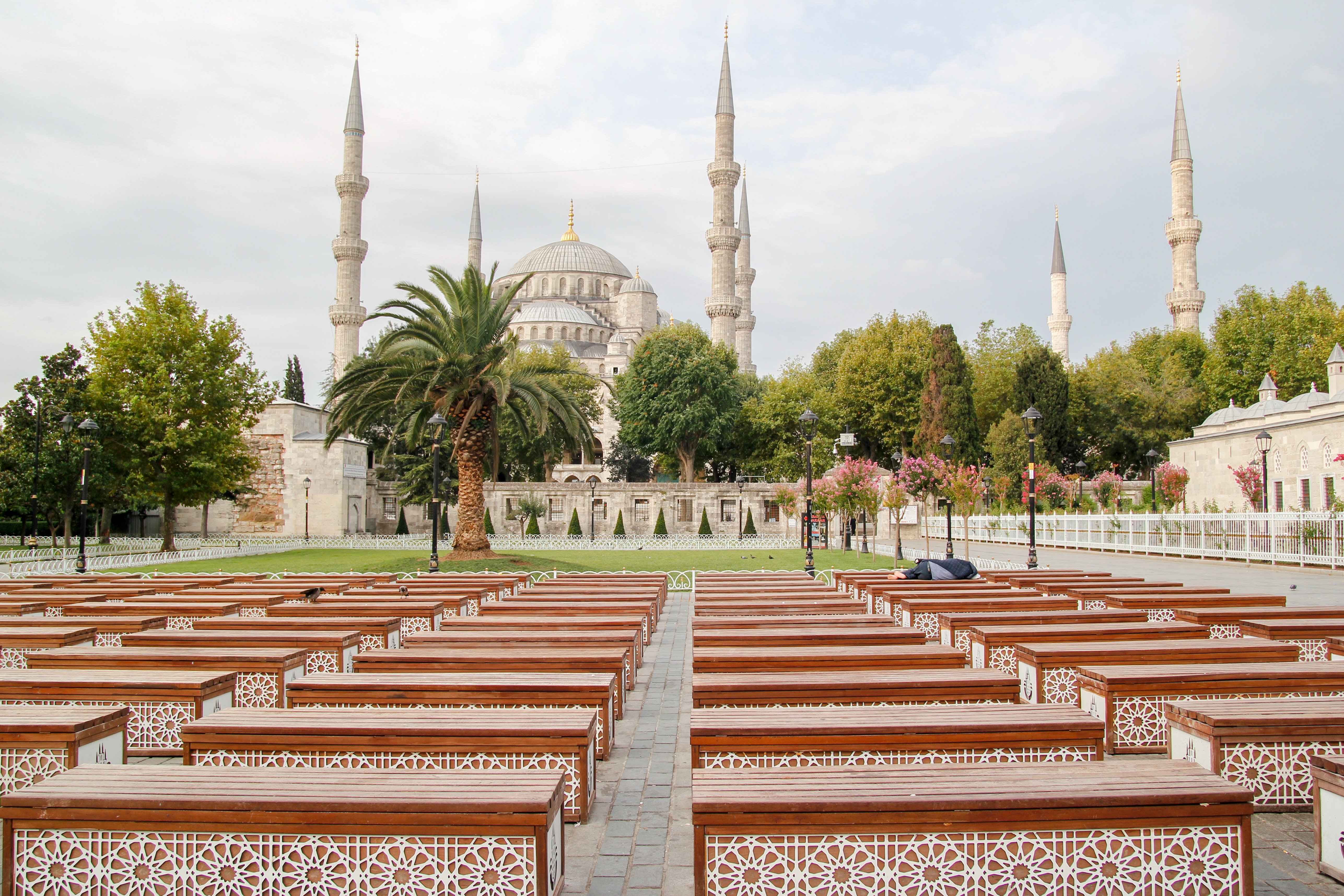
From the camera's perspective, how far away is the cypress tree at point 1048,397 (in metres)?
46.1

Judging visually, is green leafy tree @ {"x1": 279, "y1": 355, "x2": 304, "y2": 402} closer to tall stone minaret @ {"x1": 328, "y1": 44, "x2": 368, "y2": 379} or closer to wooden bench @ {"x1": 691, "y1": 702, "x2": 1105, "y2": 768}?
tall stone minaret @ {"x1": 328, "y1": 44, "x2": 368, "y2": 379}

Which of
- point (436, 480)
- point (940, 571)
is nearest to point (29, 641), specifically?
point (940, 571)

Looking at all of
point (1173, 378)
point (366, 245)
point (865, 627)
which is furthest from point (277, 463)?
point (1173, 378)

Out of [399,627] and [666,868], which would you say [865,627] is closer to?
[666,868]

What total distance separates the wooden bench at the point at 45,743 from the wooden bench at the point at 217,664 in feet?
4.45

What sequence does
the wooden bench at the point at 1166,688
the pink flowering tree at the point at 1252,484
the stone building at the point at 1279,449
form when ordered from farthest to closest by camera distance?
the stone building at the point at 1279,449 → the pink flowering tree at the point at 1252,484 → the wooden bench at the point at 1166,688

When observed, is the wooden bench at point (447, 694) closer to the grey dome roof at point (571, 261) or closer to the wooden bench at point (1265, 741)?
the wooden bench at point (1265, 741)

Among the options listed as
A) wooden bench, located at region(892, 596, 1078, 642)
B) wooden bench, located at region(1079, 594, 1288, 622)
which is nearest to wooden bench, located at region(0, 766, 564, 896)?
wooden bench, located at region(892, 596, 1078, 642)

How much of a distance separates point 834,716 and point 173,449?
3001 cm

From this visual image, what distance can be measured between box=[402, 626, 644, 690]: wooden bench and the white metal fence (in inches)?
729

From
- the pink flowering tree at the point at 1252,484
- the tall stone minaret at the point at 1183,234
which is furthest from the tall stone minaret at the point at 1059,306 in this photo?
the pink flowering tree at the point at 1252,484

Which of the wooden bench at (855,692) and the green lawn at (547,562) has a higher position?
the wooden bench at (855,692)

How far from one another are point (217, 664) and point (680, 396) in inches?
1635

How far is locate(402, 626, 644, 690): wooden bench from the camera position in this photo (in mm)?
6281
